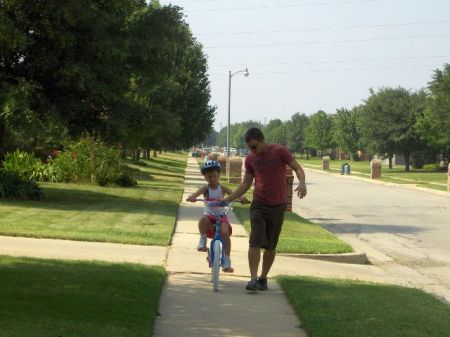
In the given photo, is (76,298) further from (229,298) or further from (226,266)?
(226,266)

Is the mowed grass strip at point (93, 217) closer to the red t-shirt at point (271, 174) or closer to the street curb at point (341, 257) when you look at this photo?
the street curb at point (341, 257)

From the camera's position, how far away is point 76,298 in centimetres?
712

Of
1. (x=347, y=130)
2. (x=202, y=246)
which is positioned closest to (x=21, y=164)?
(x=202, y=246)

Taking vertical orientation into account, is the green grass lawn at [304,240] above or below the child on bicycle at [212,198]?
below

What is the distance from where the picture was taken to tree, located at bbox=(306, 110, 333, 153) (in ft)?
359

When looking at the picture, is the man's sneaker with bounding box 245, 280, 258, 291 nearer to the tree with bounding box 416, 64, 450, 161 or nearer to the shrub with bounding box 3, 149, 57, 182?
the shrub with bounding box 3, 149, 57, 182

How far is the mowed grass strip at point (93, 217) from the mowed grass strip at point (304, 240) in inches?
79.9

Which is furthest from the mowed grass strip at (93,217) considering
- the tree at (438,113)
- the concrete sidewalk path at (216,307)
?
the tree at (438,113)

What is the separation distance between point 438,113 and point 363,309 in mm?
48257

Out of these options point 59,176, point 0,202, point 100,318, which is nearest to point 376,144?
point 59,176

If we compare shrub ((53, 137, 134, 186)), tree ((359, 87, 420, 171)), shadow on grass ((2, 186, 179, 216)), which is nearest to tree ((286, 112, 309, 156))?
tree ((359, 87, 420, 171))

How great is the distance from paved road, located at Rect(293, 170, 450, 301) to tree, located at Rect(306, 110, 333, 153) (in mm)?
76546

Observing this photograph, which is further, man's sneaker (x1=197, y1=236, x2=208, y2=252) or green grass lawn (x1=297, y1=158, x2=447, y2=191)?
green grass lawn (x1=297, y1=158, x2=447, y2=191)

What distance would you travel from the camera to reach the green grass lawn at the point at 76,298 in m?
5.95
